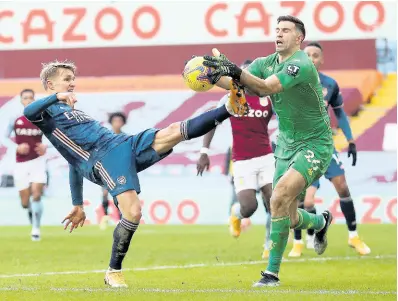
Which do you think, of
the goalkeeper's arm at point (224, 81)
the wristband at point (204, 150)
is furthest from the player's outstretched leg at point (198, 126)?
the wristband at point (204, 150)

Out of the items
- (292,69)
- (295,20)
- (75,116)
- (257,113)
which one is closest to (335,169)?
(257,113)

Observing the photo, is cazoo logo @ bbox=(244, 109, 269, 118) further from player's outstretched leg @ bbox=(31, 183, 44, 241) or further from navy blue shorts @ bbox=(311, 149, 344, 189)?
player's outstretched leg @ bbox=(31, 183, 44, 241)

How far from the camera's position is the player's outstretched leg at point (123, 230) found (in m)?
7.86

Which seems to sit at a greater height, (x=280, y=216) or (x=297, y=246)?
(x=280, y=216)

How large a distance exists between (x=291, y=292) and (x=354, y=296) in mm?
497

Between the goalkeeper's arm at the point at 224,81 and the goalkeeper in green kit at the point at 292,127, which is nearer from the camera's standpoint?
the goalkeeper's arm at the point at 224,81

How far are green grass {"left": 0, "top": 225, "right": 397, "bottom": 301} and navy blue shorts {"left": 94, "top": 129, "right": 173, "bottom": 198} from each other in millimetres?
843

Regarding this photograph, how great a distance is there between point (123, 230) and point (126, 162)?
0.55m

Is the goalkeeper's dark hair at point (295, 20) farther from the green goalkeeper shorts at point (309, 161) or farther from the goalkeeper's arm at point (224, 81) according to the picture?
the green goalkeeper shorts at point (309, 161)

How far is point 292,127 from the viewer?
8.41 meters

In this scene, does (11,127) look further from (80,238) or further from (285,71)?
(285,71)

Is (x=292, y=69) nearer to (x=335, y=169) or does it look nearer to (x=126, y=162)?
(x=126, y=162)

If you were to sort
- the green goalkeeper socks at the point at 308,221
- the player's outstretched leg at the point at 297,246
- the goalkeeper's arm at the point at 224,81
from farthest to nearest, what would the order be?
the player's outstretched leg at the point at 297,246, the green goalkeeper socks at the point at 308,221, the goalkeeper's arm at the point at 224,81

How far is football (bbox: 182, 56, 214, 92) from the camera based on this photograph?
7527mm
